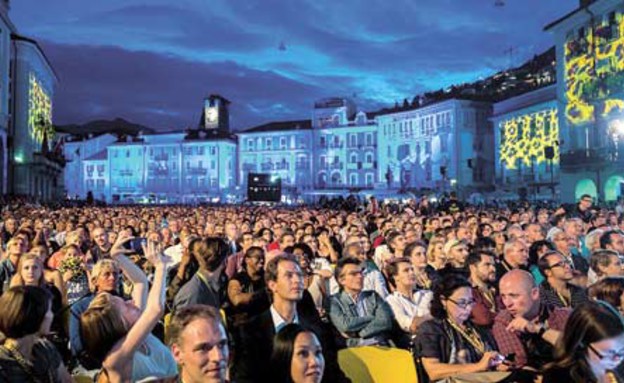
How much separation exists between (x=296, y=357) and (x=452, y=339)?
1591 millimetres

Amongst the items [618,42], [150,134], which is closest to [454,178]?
[618,42]

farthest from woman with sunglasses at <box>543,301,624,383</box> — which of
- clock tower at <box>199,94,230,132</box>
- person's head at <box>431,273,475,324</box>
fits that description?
clock tower at <box>199,94,230,132</box>

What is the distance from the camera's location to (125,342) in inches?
154

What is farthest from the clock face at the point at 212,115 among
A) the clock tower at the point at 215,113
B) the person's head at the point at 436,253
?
the person's head at the point at 436,253

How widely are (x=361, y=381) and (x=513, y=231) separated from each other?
7.25 metres

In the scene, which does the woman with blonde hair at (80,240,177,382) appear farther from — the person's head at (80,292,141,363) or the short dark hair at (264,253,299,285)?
the short dark hair at (264,253,299,285)

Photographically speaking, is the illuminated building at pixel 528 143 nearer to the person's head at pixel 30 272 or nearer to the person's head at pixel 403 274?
the person's head at pixel 403 274

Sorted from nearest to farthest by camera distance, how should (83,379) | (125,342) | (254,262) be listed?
1. (125,342)
2. (83,379)
3. (254,262)

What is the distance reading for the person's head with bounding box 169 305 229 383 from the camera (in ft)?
11.5

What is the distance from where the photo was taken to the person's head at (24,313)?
13.7 ft

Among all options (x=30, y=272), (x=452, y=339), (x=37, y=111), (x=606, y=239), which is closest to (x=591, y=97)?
(x=606, y=239)

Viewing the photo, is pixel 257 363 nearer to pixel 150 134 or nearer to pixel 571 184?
pixel 571 184

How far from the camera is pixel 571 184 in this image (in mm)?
46125

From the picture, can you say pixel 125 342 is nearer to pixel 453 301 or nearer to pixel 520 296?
pixel 453 301
